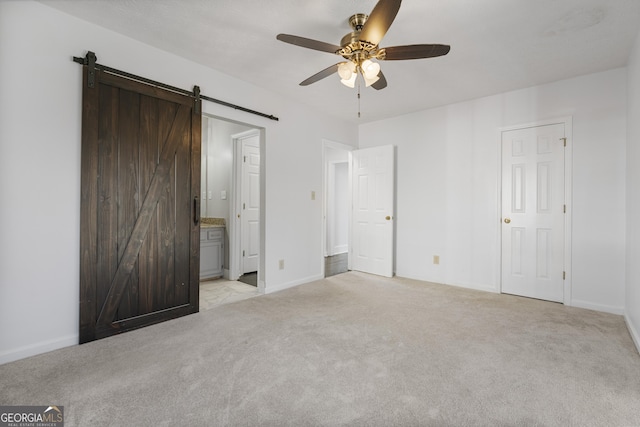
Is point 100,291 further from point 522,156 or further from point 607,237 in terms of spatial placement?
point 607,237

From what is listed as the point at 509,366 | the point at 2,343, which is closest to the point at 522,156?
the point at 509,366

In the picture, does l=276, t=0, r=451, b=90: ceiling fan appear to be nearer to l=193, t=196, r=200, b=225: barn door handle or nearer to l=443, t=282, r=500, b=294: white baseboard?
l=193, t=196, r=200, b=225: barn door handle

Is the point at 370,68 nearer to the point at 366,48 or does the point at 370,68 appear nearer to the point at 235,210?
the point at 366,48

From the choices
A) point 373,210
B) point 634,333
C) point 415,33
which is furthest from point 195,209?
point 634,333

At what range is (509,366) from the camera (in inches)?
78.7

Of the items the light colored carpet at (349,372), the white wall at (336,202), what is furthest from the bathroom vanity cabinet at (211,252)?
the white wall at (336,202)

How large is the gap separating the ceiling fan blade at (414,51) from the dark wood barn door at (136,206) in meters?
1.96

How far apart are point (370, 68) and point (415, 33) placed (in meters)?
0.63

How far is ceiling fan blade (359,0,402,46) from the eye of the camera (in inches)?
62.1

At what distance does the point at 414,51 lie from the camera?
199 cm

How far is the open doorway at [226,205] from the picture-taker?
438cm

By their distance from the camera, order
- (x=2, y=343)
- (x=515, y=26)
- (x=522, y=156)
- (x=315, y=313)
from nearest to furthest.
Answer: (x=2, y=343)
(x=515, y=26)
(x=315, y=313)
(x=522, y=156)

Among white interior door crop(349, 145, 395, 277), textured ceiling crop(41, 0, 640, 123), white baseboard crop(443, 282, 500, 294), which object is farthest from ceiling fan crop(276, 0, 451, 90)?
white baseboard crop(443, 282, 500, 294)

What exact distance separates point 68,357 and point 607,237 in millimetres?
4956
